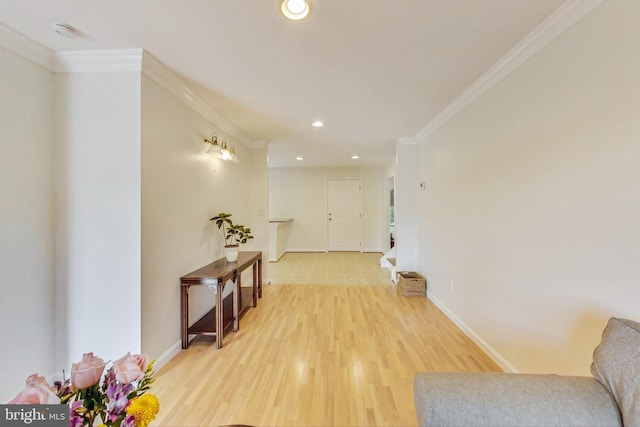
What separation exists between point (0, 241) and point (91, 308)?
633mm

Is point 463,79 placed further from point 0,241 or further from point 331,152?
point 0,241

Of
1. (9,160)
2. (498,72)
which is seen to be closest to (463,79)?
(498,72)

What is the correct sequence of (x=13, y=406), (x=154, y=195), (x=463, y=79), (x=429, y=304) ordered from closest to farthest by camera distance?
(x=13, y=406)
(x=154, y=195)
(x=463, y=79)
(x=429, y=304)

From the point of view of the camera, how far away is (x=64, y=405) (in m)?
0.53

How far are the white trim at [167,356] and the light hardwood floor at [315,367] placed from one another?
44 millimetres

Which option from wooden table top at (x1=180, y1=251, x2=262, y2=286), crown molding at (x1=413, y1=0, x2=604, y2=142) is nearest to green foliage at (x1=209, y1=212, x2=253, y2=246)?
wooden table top at (x1=180, y1=251, x2=262, y2=286)

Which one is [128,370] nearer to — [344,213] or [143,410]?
[143,410]

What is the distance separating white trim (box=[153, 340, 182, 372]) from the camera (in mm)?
1884

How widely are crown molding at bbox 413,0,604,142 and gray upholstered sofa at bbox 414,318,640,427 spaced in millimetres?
1479

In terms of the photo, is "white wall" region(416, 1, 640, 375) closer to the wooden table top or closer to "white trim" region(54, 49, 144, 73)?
the wooden table top

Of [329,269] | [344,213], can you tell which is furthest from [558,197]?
[344,213]

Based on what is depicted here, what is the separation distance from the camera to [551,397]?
802 millimetres

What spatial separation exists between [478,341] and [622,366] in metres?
1.59

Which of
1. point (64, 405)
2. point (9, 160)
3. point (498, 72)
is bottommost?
point (64, 405)
